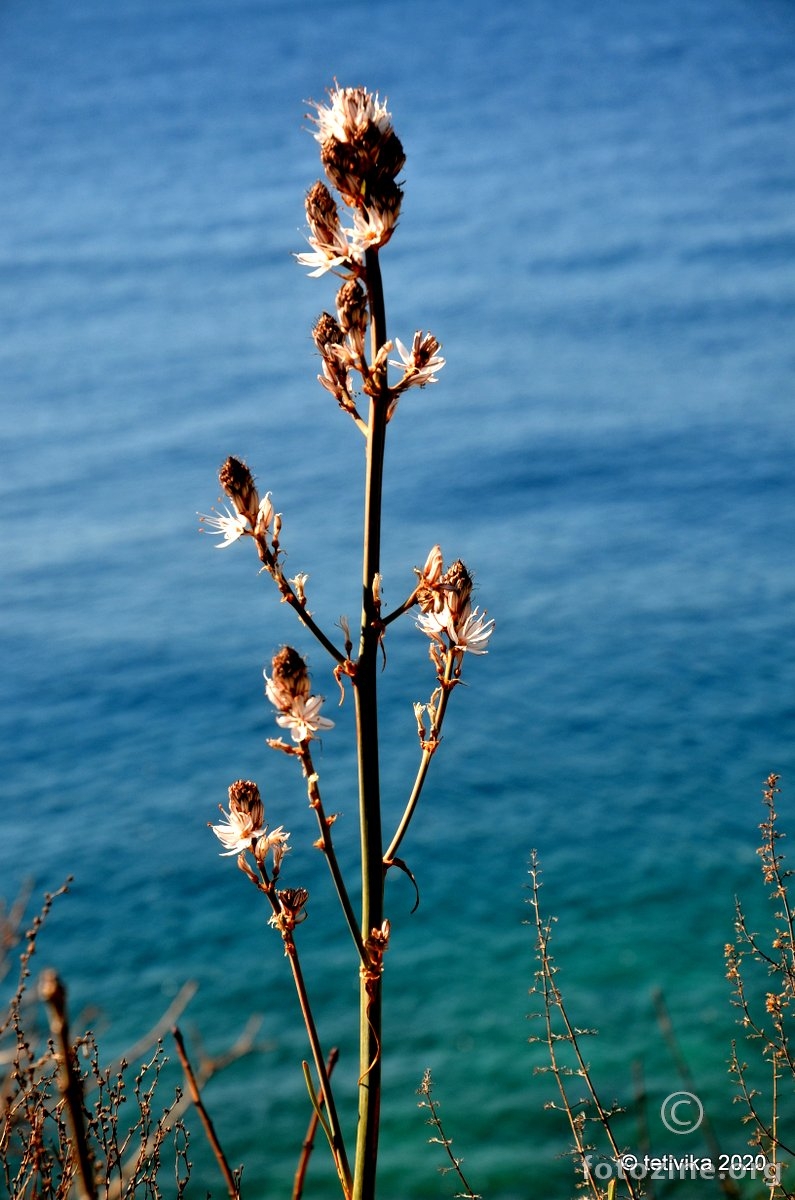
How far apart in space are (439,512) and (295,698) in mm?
4319

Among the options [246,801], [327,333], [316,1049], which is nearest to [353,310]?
[327,333]

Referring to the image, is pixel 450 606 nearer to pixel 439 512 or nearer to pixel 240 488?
pixel 240 488

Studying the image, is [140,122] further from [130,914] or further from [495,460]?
[130,914]

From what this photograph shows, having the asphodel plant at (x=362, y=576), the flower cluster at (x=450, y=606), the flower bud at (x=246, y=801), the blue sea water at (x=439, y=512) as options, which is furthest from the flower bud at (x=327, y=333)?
the blue sea water at (x=439, y=512)

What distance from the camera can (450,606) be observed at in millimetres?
700

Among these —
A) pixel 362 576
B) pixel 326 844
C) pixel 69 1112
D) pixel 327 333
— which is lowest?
pixel 69 1112

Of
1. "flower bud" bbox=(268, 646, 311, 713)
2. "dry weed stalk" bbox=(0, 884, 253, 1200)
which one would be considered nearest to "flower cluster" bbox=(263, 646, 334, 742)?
"flower bud" bbox=(268, 646, 311, 713)

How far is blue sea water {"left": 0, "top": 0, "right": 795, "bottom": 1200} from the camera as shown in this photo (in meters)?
2.92

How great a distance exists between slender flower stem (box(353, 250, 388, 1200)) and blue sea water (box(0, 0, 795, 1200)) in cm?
7

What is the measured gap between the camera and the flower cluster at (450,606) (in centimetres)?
69

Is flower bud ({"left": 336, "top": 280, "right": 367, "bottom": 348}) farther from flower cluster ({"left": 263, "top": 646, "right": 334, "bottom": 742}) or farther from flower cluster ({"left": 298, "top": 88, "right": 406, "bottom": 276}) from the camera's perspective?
flower cluster ({"left": 263, "top": 646, "right": 334, "bottom": 742})

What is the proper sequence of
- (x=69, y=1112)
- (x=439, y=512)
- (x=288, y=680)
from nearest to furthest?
1. (x=69, y=1112)
2. (x=288, y=680)
3. (x=439, y=512)

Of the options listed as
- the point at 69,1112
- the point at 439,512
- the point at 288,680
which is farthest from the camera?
the point at 439,512

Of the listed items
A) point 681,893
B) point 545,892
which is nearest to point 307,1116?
point 545,892
